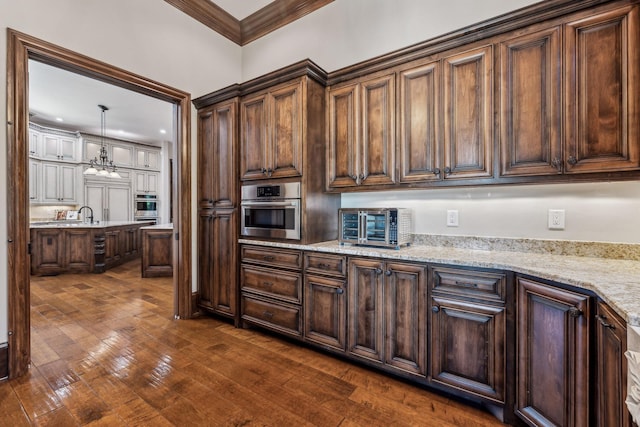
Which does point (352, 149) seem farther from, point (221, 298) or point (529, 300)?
point (221, 298)

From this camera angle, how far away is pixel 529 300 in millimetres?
1508

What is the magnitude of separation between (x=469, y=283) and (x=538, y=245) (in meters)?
0.69

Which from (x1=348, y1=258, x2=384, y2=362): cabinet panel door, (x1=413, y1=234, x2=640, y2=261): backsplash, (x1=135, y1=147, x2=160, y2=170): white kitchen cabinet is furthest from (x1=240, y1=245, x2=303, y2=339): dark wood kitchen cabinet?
(x1=135, y1=147, x2=160, y2=170): white kitchen cabinet

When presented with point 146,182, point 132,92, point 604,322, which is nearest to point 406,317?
point 604,322

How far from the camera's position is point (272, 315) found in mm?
2596

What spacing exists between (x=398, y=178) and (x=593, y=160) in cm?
110

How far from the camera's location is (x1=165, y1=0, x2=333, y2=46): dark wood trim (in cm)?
312

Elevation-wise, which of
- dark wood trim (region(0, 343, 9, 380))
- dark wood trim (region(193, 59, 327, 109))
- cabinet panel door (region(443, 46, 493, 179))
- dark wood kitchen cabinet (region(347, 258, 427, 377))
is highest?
dark wood trim (region(193, 59, 327, 109))

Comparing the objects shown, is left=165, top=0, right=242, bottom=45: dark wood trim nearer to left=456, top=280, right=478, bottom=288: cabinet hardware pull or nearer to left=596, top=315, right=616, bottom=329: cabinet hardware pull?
left=456, top=280, right=478, bottom=288: cabinet hardware pull

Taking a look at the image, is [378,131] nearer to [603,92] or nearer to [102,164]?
[603,92]

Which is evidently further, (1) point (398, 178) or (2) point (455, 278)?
(1) point (398, 178)

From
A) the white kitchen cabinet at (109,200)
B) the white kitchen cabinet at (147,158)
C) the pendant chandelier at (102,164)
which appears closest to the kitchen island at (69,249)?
the pendant chandelier at (102,164)

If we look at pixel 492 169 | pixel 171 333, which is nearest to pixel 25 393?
pixel 171 333

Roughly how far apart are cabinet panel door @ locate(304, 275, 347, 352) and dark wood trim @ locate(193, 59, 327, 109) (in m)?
1.67
